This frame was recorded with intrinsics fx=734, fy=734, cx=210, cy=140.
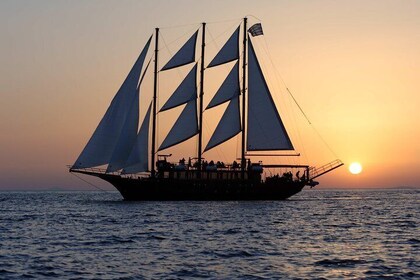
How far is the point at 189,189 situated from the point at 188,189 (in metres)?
0.11

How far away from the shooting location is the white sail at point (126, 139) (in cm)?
7888

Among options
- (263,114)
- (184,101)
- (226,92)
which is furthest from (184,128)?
(263,114)

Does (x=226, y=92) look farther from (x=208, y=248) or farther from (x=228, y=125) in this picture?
(x=208, y=248)

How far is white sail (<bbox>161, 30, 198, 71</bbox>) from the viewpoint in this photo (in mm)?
83562

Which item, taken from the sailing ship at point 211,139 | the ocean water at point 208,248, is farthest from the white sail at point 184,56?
the ocean water at point 208,248

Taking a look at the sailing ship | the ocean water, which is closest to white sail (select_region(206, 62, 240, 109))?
the sailing ship

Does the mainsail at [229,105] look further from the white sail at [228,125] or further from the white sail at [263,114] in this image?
the white sail at [263,114]

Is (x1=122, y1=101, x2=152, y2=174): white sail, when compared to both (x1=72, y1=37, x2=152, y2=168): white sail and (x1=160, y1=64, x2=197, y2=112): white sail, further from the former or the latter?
(x1=160, y1=64, x2=197, y2=112): white sail

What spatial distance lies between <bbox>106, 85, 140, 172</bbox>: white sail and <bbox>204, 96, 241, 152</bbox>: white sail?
9.49 metres

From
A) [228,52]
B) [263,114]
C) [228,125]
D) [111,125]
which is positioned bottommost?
[111,125]

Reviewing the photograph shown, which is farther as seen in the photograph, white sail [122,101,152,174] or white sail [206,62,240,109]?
white sail [206,62,240,109]

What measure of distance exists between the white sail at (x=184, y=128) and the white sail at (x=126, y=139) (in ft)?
14.4

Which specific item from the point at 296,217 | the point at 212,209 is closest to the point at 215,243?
the point at 296,217

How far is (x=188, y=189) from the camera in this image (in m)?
83.6
